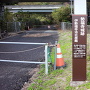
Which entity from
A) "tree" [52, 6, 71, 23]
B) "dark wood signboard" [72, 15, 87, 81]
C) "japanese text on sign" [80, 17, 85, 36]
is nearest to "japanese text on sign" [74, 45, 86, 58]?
"dark wood signboard" [72, 15, 87, 81]

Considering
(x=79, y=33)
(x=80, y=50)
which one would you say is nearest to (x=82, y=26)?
(x=79, y=33)

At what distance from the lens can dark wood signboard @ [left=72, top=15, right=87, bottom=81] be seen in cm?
482

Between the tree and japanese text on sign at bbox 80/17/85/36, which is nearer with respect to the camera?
japanese text on sign at bbox 80/17/85/36

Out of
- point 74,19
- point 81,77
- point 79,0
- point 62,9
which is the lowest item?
point 81,77

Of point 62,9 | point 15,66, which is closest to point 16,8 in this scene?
point 62,9

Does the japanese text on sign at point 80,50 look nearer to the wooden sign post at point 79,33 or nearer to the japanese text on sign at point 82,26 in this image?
the wooden sign post at point 79,33

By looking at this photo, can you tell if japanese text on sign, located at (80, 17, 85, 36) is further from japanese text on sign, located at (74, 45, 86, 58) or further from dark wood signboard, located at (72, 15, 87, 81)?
japanese text on sign, located at (74, 45, 86, 58)

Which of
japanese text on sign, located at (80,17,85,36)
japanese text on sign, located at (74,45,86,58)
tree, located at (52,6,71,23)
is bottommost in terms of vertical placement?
japanese text on sign, located at (74,45,86,58)

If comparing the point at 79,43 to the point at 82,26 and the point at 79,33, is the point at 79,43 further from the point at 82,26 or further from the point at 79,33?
the point at 82,26

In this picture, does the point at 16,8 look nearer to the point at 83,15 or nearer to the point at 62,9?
the point at 62,9

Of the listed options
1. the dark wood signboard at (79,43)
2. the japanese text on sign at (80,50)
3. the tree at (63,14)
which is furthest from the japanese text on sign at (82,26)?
the tree at (63,14)

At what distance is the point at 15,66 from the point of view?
760 cm

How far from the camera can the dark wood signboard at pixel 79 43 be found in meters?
4.82

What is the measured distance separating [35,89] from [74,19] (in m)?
→ 2.17
